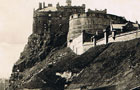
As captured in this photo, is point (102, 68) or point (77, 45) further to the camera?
point (77, 45)

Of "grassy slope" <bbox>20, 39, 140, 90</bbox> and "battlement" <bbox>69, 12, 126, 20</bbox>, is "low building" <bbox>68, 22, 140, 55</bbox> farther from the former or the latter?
"battlement" <bbox>69, 12, 126, 20</bbox>

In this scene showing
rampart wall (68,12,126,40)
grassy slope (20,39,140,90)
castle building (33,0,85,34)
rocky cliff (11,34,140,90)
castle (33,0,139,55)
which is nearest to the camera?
grassy slope (20,39,140,90)

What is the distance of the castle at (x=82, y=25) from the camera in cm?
6763

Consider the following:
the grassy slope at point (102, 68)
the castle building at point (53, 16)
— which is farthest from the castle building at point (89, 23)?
the grassy slope at point (102, 68)

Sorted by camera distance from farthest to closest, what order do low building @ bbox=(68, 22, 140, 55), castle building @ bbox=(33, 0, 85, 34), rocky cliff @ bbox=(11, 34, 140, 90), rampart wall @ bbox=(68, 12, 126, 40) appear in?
castle building @ bbox=(33, 0, 85, 34), rampart wall @ bbox=(68, 12, 126, 40), low building @ bbox=(68, 22, 140, 55), rocky cliff @ bbox=(11, 34, 140, 90)

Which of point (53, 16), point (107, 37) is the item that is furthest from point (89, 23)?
point (107, 37)

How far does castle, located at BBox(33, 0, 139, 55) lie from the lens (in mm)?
67631

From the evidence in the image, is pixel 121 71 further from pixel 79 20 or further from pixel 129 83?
pixel 79 20

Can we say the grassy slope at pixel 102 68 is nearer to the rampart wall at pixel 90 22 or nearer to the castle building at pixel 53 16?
the rampart wall at pixel 90 22

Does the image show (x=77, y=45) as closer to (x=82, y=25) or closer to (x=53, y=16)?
(x=82, y=25)

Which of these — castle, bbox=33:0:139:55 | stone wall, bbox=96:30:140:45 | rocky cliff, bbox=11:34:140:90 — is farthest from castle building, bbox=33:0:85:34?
stone wall, bbox=96:30:140:45

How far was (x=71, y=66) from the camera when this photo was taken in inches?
2591

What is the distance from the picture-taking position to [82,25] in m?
85.1

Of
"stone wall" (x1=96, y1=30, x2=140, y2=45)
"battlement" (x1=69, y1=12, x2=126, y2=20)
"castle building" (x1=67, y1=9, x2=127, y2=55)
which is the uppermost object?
"stone wall" (x1=96, y1=30, x2=140, y2=45)
